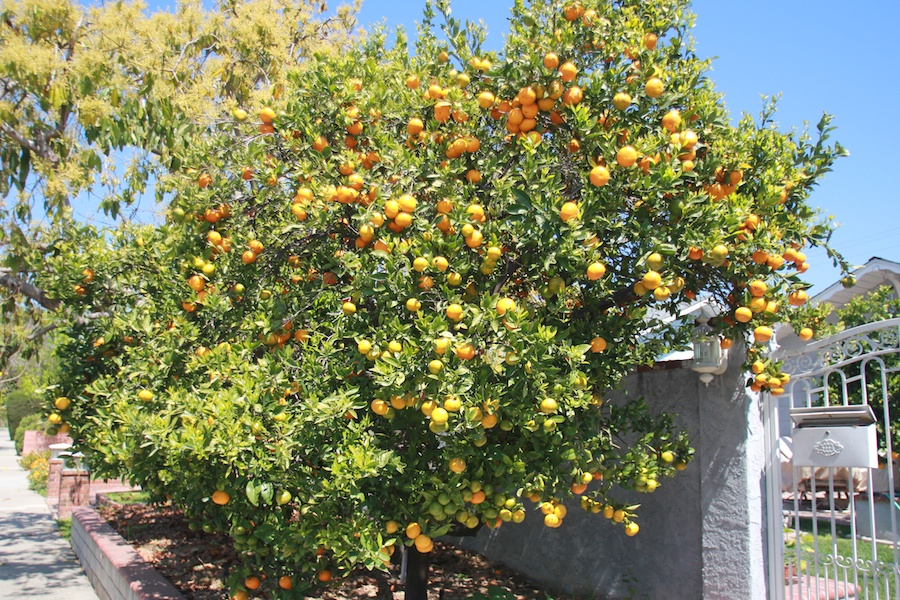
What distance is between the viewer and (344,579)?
509 centimetres

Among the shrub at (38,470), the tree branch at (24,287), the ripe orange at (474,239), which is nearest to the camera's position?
the ripe orange at (474,239)

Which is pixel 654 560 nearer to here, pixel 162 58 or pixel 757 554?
pixel 757 554

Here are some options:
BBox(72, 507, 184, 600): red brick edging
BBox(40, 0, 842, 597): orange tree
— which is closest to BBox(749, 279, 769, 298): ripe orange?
BBox(40, 0, 842, 597): orange tree

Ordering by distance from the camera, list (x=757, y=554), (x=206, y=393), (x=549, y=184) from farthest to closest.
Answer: (x=757, y=554)
(x=206, y=393)
(x=549, y=184)

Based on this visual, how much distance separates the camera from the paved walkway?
22.4 ft

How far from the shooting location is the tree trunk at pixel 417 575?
479 cm

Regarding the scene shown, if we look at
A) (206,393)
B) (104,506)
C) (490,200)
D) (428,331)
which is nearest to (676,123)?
(490,200)

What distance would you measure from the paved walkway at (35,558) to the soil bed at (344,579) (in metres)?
0.63

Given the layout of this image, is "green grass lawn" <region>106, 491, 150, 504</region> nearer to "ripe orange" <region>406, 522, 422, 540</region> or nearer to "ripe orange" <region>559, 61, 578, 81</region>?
"ripe orange" <region>406, 522, 422, 540</region>

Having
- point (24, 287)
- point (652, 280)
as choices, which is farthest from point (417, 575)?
point (24, 287)

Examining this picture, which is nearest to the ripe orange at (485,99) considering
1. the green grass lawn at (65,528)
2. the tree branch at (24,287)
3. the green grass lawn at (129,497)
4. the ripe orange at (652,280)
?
the ripe orange at (652,280)

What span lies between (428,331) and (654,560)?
10.4 feet

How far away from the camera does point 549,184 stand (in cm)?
339

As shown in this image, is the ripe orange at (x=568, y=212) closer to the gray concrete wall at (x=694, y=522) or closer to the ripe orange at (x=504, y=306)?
the ripe orange at (x=504, y=306)
